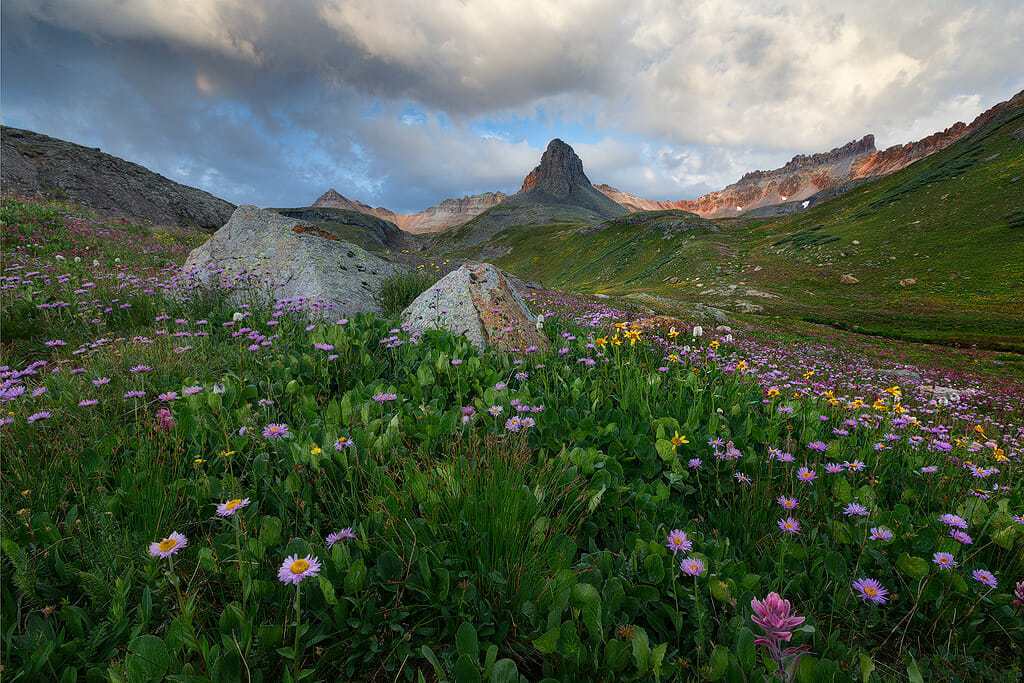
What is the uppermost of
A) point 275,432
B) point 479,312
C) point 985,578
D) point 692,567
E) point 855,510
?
point 479,312

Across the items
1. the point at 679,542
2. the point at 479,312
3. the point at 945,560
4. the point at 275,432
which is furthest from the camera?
the point at 479,312

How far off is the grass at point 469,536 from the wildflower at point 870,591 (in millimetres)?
86

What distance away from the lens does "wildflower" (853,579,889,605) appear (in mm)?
2045

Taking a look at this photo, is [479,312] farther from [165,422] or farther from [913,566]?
[913,566]

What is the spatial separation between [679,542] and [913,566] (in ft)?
4.11

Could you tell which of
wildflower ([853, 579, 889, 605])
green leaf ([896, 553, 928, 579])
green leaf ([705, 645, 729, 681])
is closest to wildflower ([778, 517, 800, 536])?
wildflower ([853, 579, 889, 605])

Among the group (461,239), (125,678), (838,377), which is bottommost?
(838,377)

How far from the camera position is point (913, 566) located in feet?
7.39

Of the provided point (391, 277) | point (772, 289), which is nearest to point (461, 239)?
point (772, 289)

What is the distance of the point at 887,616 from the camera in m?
2.21

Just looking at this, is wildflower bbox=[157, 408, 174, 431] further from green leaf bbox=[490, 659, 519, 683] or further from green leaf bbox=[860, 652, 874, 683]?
green leaf bbox=[860, 652, 874, 683]

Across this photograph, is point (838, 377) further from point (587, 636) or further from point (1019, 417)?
point (587, 636)

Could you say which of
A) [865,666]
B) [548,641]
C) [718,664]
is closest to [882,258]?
[865,666]

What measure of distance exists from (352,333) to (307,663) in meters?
4.16
